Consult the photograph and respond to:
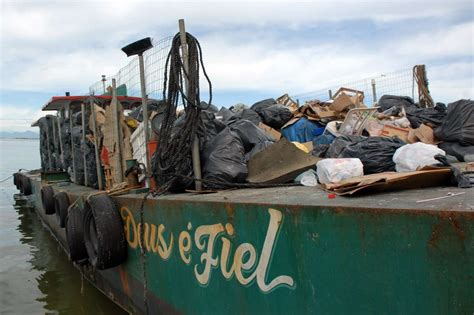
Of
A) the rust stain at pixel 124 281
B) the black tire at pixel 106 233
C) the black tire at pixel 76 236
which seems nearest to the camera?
the black tire at pixel 106 233

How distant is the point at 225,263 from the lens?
2.89 meters

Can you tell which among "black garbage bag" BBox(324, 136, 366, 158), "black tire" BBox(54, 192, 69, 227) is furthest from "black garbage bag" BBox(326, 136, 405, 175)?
"black tire" BBox(54, 192, 69, 227)

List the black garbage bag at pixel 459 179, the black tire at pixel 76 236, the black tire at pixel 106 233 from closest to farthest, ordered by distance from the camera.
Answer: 1. the black garbage bag at pixel 459 179
2. the black tire at pixel 106 233
3. the black tire at pixel 76 236

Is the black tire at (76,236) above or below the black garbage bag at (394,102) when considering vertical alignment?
below

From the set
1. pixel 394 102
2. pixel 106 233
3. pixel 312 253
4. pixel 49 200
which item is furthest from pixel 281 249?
pixel 49 200

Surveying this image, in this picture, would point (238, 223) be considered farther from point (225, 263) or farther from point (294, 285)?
point (294, 285)

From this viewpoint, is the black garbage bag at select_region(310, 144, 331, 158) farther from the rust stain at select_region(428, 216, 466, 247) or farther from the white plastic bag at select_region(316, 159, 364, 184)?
the rust stain at select_region(428, 216, 466, 247)

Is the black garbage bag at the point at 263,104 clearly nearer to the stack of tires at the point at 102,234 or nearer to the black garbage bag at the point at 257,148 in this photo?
the black garbage bag at the point at 257,148

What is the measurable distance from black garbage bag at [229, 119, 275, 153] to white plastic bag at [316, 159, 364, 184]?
1431 millimetres

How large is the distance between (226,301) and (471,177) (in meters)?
1.77

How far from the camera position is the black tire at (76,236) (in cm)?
507

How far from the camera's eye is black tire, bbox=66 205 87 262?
5.07 m

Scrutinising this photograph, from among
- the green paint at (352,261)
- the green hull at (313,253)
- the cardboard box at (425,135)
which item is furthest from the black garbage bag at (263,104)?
the green paint at (352,261)

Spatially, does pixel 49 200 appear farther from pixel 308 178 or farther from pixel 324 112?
pixel 308 178
